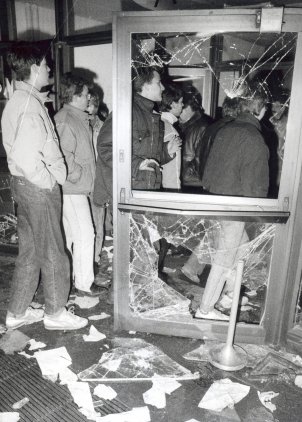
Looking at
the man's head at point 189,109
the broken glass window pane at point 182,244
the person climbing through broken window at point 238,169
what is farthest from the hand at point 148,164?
the man's head at point 189,109

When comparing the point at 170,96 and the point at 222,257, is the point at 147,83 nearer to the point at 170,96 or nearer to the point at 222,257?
the point at 170,96

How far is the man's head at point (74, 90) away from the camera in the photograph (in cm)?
361

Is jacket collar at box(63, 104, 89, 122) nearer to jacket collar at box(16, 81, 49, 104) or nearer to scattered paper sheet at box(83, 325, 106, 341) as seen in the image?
jacket collar at box(16, 81, 49, 104)

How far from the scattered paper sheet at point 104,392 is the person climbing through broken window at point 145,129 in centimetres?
165

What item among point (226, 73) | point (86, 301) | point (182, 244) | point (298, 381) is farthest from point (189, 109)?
point (298, 381)

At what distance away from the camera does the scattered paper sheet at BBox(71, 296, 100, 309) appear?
3.90 metres

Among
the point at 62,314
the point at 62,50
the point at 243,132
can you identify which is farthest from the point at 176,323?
the point at 62,50

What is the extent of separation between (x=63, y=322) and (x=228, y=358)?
5.00ft

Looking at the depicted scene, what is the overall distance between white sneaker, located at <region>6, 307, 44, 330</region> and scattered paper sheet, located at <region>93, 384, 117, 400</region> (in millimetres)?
1124

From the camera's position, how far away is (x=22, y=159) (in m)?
2.86

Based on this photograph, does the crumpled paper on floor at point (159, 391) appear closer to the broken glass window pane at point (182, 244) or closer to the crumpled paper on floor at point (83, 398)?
the crumpled paper on floor at point (83, 398)

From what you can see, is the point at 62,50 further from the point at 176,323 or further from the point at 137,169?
the point at 176,323

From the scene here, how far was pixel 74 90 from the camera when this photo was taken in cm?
361

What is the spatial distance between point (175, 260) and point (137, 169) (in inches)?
91.0
